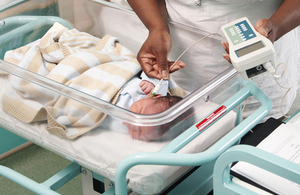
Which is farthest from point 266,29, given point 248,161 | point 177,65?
point 248,161

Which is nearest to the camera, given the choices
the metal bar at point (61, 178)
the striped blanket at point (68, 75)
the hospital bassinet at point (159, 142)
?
the hospital bassinet at point (159, 142)

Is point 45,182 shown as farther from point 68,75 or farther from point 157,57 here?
point 157,57

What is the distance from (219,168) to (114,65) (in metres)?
0.50

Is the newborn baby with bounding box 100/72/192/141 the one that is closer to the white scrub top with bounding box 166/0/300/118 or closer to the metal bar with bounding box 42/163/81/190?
the white scrub top with bounding box 166/0/300/118

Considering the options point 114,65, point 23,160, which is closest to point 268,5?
point 114,65

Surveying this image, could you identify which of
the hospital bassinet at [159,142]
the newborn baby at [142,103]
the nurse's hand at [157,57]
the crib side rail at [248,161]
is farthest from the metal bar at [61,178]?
the crib side rail at [248,161]

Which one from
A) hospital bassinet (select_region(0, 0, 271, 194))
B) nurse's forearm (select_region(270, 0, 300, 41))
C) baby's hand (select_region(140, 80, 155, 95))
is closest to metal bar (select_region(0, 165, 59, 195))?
hospital bassinet (select_region(0, 0, 271, 194))

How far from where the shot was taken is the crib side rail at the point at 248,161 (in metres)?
0.57

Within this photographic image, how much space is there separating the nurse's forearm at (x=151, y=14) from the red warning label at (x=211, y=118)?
42cm

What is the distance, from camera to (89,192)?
1080mm

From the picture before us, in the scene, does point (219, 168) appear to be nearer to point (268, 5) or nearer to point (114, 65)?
point (114, 65)

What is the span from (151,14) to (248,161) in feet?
2.23

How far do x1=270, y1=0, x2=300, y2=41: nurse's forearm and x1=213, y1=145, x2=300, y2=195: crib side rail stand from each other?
467 mm

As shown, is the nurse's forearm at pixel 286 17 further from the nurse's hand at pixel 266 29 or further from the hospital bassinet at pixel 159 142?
the hospital bassinet at pixel 159 142
